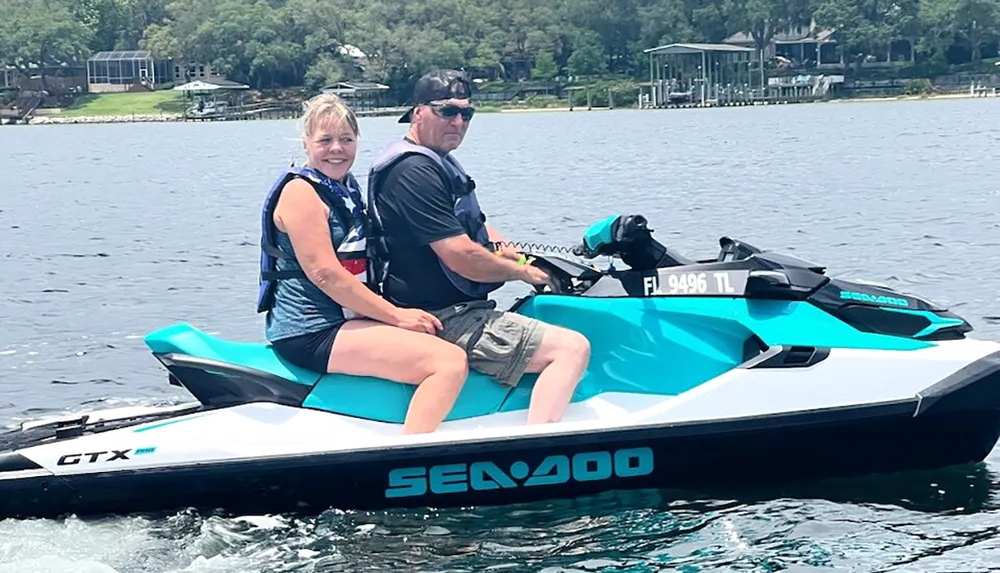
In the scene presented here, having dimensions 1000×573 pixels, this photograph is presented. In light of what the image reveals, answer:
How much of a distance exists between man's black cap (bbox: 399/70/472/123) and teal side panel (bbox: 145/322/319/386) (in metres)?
1.30

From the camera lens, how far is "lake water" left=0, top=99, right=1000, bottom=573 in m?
6.51

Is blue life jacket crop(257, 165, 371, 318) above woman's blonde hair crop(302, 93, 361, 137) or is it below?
below

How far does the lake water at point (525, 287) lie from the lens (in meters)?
6.51

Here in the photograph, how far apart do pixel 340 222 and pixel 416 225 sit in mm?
352

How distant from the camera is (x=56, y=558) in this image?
6273mm

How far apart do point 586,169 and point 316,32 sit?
7994 cm

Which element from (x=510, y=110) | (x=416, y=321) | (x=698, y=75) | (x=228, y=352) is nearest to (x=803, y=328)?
(x=416, y=321)

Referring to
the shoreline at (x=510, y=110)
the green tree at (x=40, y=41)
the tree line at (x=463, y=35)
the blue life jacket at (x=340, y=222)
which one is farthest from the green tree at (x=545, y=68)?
the blue life jacket at (x=340, y=222)

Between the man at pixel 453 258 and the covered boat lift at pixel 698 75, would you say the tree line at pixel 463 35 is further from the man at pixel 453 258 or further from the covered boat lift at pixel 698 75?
the man at pixel 453 258

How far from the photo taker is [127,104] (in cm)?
11944

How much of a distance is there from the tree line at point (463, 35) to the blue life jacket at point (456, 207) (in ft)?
339

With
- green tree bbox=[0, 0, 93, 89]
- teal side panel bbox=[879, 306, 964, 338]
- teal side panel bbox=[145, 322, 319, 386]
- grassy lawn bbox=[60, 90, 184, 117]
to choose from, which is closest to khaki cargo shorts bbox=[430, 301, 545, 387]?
teal side panel bbox=[145, 322, 319, 386]

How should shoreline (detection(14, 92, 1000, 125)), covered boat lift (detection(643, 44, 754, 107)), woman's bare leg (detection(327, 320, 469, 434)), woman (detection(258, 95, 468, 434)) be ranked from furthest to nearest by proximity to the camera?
covered boat lift (detection(643, 44, 754, 107)) → shoreline (detection(14, 92, 1000, 125)) → woman's bare leg (detection(327, 320, 469, 434)) → woman (detection(258, 95, 468, 434))

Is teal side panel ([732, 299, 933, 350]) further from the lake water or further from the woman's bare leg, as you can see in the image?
the woman's bare leg
